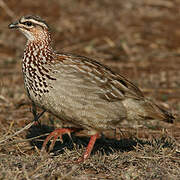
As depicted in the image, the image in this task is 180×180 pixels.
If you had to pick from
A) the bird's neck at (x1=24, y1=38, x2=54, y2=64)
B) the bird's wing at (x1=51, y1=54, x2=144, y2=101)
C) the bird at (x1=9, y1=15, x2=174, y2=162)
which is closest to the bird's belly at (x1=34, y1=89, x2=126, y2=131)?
the bird at (x1=9, y1=15, x2=174, y2=162)

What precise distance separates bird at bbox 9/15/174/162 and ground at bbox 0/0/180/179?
27 centimetres

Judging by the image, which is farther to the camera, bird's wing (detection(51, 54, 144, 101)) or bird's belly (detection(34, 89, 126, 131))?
bird's wing (detection(51, 54, 144, 101))

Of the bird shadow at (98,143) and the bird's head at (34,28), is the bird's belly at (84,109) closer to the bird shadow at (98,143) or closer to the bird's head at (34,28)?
the bird shadow at (98,143)

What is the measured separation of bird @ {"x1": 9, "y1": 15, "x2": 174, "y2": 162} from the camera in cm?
580

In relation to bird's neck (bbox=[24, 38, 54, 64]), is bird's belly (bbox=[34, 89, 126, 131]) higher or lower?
lower

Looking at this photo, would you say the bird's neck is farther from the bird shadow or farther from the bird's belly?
the bird shadow

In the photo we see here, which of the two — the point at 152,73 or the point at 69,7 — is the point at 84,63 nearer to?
the point at 152,73

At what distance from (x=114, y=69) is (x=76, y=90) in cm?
541

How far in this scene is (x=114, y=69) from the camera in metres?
11.2

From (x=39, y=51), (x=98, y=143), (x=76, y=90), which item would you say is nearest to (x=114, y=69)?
(x=98, y=143)

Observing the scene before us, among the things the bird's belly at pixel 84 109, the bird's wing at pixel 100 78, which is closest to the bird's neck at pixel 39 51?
the bird's wing at pixel 100 78

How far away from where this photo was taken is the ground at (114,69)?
551 centimetres

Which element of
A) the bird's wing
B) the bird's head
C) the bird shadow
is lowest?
the bird shadow

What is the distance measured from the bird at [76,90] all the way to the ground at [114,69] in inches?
10.7
